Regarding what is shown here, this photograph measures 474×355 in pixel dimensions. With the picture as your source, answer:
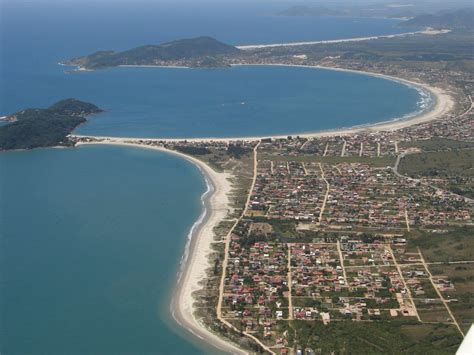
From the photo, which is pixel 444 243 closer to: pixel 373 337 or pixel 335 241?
pixel 335 241

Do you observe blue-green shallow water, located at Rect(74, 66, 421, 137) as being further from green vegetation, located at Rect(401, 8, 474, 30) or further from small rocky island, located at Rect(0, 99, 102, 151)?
green vegetation, located at Rect(401, 8, 474, 30)

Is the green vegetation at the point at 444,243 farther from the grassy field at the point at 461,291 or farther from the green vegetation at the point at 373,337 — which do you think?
the green vegetation at the point at 373,337

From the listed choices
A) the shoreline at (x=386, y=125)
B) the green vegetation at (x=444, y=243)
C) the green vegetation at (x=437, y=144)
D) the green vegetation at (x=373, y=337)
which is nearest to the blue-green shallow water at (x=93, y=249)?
the green vegetation at (x=373, y=337)

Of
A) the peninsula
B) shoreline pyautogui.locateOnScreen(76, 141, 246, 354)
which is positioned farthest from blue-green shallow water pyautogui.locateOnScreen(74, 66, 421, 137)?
shoreline pyautogui.locateOnScreen(76, 141, 246, 354)

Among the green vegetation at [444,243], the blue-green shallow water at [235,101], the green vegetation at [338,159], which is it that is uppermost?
the blue-green shallow water at [235,101]

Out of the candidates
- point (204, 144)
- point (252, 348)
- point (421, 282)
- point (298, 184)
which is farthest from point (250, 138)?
point (252, 348)

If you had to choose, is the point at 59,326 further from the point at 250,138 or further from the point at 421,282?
the point at 250,138

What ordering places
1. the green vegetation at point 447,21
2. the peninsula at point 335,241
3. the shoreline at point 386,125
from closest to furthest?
the peninsula at point 335,241
the shoreline at point 386,125
the green vegetation at point 447,21
